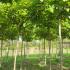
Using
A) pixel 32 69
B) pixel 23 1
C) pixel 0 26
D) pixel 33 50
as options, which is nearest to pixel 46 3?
pixel 23 1

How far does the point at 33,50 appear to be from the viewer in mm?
49312

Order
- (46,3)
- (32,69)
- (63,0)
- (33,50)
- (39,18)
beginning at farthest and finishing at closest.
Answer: (33,50) < (32,69) < (39,18) < (46,3) < (63,0)

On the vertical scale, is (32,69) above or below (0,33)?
below

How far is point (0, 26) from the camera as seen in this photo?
843 inches

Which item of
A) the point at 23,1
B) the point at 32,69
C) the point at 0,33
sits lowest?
the point at 32,69

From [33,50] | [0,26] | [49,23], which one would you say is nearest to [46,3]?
[49,23]

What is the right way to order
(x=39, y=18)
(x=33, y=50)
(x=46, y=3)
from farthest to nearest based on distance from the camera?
(x=33, y=50) < (x=39, y=18) < (x=46, y=3)

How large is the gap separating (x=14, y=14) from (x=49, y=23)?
7.52ft

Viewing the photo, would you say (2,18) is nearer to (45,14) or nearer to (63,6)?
(45,14)

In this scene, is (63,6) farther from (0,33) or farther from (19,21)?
(0,33)

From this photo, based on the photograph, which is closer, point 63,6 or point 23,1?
point 63,6

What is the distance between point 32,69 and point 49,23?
528 cm

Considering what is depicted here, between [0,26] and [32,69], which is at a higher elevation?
[0,26]

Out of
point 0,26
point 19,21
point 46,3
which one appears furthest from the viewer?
point 0,26
